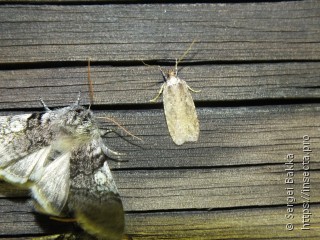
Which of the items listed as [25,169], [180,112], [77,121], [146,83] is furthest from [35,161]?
[180,112]

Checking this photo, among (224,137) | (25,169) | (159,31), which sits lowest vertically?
(25,169)

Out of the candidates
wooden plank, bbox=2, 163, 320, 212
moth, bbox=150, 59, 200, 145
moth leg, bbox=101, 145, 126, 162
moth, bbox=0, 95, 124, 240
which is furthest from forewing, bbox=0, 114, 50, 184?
moth, bbox=150, 59, 200, 145

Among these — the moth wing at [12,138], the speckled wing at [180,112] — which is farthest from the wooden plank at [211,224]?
the speckled wing at [180,112]

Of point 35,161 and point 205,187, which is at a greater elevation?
point 35,161

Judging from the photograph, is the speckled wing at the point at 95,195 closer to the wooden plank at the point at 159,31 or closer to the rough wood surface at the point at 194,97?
the rough wood surface at the point at 194,97

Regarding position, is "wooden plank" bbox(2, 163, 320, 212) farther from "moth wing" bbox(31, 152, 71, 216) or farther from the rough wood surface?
"moth wing" bbox(31, 152, 71, 216)

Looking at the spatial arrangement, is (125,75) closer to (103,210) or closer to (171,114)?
(171,114)

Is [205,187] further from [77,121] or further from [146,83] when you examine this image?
[77,121]

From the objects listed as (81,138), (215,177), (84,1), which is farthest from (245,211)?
(84,1)
